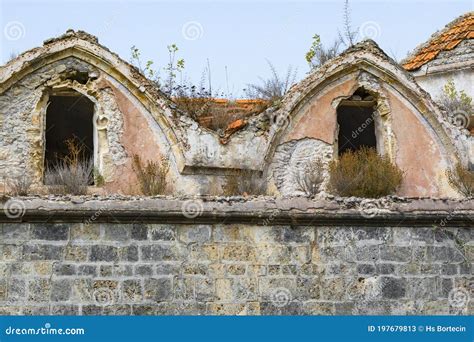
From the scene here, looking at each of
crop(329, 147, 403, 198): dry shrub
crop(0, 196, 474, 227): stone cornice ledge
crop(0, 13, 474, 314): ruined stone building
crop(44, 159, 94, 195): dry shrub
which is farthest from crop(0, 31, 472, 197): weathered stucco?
crop(0, 196, 474, 227): stone cornice ledge

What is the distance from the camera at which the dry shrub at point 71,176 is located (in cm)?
1011

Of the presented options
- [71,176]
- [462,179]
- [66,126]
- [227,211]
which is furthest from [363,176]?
[66,126]

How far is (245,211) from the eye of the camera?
30.7 feet

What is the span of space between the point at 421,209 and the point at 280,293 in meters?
1.89

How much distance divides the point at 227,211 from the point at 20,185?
2435mm

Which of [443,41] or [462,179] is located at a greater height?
[443,41]

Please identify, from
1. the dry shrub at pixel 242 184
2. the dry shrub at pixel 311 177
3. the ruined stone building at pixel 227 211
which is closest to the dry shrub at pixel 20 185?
the ruined stone building at pixel 227 211

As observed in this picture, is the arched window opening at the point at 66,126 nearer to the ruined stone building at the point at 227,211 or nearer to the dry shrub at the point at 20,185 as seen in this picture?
the ruined stone building at the point at 227,211

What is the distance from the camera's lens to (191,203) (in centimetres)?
929

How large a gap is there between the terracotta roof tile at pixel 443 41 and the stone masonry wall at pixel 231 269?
5.35 metres

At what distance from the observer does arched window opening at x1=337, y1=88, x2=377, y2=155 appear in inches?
473

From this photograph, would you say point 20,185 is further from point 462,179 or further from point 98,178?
point 462,179

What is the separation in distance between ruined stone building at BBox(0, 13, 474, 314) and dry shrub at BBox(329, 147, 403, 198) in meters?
0.34

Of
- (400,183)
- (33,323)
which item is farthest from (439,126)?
(33,323)
